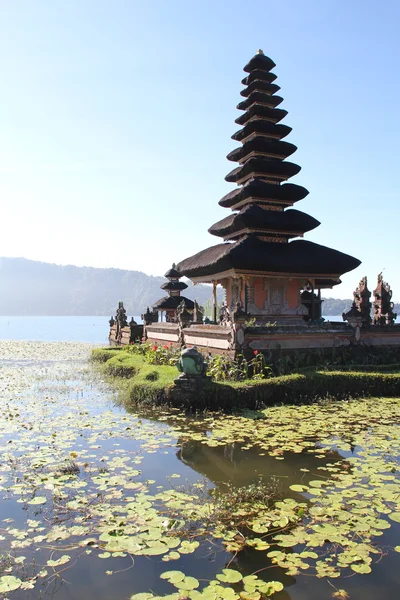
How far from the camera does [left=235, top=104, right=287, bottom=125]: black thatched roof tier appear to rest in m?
21.7

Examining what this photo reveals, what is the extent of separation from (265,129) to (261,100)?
1508 mm

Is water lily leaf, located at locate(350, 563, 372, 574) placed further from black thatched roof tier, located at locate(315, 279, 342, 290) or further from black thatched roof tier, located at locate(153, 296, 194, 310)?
black thatched roof tier, located at locate(153, 296, 194, 310)

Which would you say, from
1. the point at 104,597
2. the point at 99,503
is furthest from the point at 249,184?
the point at 104,597

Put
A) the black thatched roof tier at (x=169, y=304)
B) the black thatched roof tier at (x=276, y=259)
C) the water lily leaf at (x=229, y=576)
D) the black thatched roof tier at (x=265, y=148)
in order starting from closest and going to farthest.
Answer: the water lily leaf at (x=229, y=576) < the black thatched roof tier at (x=276, y=259) < the black thatched roof tier at (x=265, y=148) < the black thatched roof tier at (x=169, y=304)

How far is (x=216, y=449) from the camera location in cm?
828

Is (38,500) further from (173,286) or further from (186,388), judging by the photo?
(173,286)

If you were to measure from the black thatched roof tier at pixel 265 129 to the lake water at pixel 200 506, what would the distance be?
14.9 m

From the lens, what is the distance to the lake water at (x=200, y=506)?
4297 millimetres

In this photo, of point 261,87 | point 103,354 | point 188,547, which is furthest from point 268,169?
point 188,547

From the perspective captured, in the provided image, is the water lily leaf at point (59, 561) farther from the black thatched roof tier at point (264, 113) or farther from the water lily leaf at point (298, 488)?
the black thatched roof tier at point (264, 113)

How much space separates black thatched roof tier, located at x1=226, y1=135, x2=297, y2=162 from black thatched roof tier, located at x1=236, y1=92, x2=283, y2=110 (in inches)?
66.9

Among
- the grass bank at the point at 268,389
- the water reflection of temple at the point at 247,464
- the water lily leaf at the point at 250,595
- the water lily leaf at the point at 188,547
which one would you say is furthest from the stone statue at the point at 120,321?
the water lily leaf at the point at 250,595

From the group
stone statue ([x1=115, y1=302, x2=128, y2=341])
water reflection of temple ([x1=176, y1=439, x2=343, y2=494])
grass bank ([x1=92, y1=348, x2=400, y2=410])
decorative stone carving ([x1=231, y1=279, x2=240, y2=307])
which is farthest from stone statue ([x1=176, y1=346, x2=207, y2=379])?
stone statue ([x1=115, y1=302, x2=128, y2=341])

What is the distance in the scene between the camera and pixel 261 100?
22.0 metres
